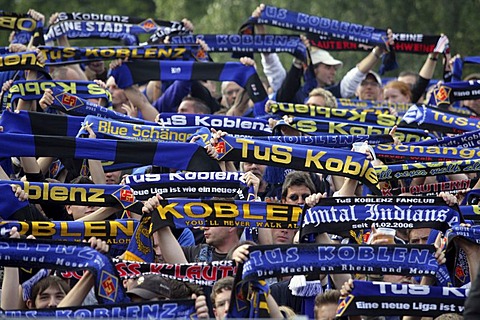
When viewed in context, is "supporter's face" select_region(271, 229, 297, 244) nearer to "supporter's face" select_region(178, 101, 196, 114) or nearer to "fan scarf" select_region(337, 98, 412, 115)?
"supporter's face" select_region(178, 101, 196, 114)

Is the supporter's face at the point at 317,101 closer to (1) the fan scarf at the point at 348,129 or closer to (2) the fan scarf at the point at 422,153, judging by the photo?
(1) the fan scarf at the point at 348,129

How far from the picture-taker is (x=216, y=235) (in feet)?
32.2

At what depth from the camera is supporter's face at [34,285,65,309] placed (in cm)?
862

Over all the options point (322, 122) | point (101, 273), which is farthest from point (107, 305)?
point (322, 122)

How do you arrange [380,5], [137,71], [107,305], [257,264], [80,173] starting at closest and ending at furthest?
[107,305]
[257,264]
[80,173]
[137,71]
[380,5]

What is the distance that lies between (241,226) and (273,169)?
2.45 m

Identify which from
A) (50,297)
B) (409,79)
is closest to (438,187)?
(50,297)

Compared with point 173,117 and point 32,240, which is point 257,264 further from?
point 173,117

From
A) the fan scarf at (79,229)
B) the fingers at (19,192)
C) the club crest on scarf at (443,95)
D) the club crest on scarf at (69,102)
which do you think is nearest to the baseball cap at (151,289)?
the fan scarf at (79,229)

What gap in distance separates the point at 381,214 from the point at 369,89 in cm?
669

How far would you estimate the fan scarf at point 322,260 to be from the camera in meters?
8.10

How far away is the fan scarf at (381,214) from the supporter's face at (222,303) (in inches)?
36.1

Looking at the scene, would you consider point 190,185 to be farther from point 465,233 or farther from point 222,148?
point 465,233

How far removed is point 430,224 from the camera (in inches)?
358
